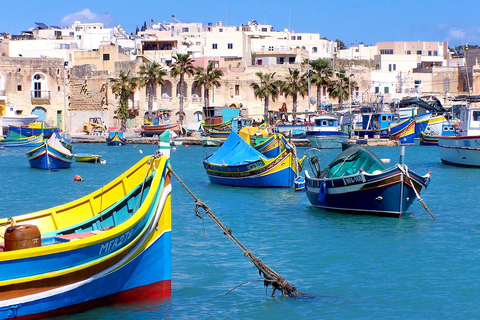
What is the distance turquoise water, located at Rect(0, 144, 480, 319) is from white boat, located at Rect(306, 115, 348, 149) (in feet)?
86.3

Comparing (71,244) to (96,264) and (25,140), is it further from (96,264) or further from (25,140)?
(25,140)

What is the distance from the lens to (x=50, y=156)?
133ft

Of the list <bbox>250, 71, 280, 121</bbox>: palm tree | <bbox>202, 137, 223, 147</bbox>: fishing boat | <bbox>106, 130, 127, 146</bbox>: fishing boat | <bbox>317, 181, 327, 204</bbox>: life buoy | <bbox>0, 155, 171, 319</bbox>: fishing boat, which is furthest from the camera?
<bbox>250, 71, 280, 121</bbox>: palm tree

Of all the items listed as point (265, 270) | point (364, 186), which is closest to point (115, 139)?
point (364, 186)

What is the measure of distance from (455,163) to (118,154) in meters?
25.4

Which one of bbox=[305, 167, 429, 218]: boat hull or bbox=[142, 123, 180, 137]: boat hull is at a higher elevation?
bbox=[142, 123, 180, 137]: boat hull

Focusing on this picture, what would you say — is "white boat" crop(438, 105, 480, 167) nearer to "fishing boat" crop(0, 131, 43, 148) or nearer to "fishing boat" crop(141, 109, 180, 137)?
"fishing boat" crop(141, 109, 180, 137)

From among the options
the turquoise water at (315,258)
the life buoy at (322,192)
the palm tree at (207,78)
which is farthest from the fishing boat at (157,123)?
the life buoy at (322,192)

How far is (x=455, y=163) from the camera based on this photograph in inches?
1593

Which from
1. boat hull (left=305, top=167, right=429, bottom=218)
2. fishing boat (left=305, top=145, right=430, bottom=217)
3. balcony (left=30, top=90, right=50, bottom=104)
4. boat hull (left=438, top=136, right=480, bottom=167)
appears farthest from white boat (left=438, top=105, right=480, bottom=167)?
balcony (left=30, top=90, right=50, bottom=104)

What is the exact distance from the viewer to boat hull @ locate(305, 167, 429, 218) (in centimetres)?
2048

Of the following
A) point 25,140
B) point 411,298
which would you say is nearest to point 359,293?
point 411,298

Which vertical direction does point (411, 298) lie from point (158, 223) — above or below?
below

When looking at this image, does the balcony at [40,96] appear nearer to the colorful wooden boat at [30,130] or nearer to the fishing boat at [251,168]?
the colorful wooden boat at [30,130]
